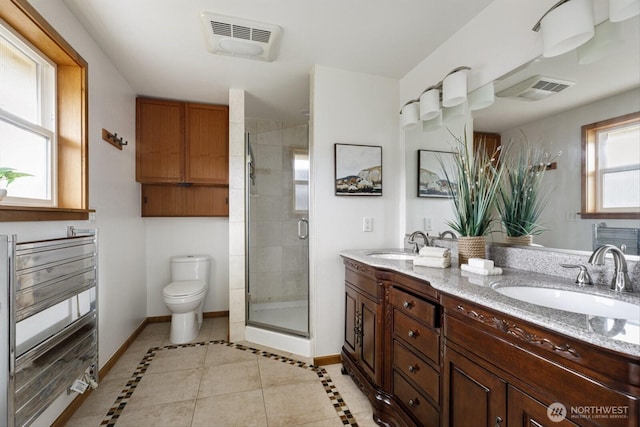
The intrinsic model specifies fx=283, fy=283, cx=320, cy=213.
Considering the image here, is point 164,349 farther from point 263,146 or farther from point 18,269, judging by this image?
point 263,146

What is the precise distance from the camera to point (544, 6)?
53.4 inches

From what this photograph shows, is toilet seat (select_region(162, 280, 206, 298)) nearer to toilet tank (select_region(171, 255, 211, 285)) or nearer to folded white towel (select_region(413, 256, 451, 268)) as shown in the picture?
toilet tank (select_region(171, 255, 211, 285))

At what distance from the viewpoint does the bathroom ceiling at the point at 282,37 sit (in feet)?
5.36

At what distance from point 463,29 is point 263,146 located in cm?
197

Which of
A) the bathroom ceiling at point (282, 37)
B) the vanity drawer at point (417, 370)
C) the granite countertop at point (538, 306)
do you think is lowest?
the vanity drawer at point (417, 370)

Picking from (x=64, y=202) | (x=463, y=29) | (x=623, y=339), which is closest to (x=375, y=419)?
(x=623, y=339)

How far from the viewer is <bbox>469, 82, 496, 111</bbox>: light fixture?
1.65m

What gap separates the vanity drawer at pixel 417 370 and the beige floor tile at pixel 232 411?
850mm

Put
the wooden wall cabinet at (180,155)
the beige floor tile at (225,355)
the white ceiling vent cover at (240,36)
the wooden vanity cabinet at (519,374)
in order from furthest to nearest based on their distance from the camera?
the wooden wall cabinet at (180,155) < the beige floor tile at (225,355) < the white ceiling vent cover at (240,36) < the wooden vanity cabinet at (519,374)

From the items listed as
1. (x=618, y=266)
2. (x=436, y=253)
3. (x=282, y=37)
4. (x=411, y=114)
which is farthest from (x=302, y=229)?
(x=618, y=266)

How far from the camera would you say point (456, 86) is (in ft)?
5.80

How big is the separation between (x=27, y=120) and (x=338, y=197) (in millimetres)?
1952

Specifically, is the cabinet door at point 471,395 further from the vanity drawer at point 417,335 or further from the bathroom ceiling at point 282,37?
the bathroom ceiling at point 282,37

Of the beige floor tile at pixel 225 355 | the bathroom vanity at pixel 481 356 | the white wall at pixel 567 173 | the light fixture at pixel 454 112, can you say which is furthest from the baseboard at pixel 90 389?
the light fixture at pixel 454 112
